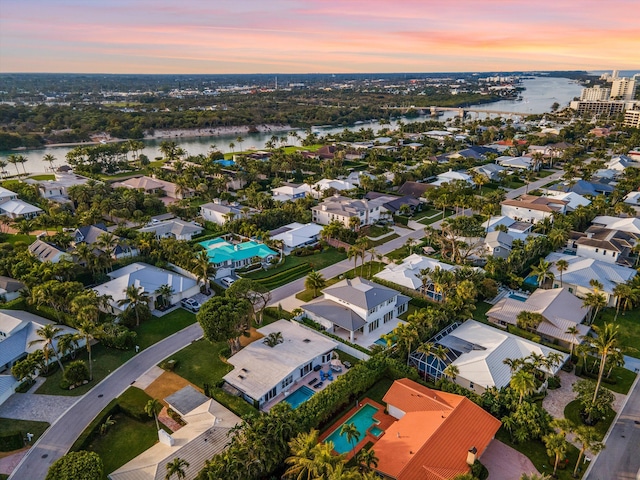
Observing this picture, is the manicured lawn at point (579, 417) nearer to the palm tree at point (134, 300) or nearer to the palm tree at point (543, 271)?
the palm tree at point (543, 271)

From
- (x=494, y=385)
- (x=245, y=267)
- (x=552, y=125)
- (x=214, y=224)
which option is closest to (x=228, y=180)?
(x=214, y=224)

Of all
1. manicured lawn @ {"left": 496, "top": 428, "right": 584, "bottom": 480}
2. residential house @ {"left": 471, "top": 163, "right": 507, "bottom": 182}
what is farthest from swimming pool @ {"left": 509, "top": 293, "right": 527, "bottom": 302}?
residential house @ {"left": 471, "top": 163, "right": 507, "bottom": 182}

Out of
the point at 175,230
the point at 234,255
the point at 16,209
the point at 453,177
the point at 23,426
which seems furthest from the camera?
the point at 453,177

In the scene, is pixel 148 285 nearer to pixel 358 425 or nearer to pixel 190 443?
pixel 190 443

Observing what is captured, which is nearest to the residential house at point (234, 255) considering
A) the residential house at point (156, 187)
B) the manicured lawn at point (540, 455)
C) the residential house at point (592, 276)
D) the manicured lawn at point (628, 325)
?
the residential house at point (156, 187)

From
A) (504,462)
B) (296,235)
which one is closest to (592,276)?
(504,462)

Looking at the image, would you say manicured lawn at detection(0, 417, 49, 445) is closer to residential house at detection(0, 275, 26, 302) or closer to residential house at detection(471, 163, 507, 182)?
residential house at detection(0, 275, 26, 302)

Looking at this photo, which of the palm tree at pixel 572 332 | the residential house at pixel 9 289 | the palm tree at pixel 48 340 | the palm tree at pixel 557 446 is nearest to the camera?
the palm tree at pixel 557 446
